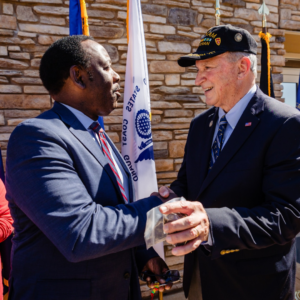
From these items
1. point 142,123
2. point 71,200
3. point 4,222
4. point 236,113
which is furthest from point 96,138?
point 142,123

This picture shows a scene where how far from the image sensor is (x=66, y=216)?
3.26ft

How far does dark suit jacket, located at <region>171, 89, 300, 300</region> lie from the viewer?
49.3 inches

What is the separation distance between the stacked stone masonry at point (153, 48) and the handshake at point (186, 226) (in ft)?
7.52

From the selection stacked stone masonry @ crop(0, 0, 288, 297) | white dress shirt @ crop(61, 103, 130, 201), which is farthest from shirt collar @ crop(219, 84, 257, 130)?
stacked stone masonry @ crop(0, 0, 288, 297)

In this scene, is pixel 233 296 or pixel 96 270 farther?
pixel 233 296

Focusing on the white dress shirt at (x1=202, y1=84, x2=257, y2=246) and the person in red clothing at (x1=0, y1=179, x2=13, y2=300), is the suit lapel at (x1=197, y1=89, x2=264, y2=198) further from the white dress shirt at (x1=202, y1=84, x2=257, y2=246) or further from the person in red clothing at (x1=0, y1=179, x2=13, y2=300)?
the person in red clothing at (x1=0, y1=179, x2=13, y2=300)

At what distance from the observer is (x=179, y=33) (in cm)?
344

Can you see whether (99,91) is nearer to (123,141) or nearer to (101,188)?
(101,188)

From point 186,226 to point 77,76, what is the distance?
98 cm

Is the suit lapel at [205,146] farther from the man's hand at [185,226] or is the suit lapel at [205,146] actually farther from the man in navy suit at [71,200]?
the man's hand at [185,226]

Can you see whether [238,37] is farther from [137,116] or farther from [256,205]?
[137,116]

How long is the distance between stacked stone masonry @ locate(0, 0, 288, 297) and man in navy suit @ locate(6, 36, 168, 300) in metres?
1.67

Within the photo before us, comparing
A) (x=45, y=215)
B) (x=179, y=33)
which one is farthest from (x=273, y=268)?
(x=179, y=33)

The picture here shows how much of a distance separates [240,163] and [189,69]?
2353 millimetres
